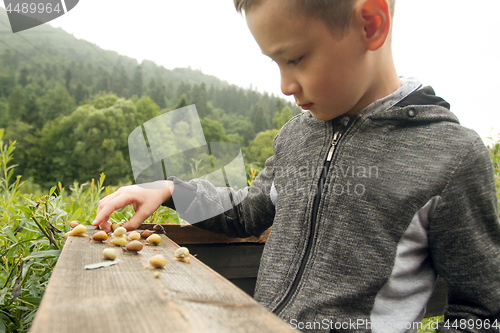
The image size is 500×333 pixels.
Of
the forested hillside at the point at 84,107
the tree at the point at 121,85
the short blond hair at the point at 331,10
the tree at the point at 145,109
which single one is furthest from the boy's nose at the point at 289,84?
the tree at the point at 121,85

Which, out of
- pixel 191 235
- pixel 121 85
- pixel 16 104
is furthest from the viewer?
pixel 121 85

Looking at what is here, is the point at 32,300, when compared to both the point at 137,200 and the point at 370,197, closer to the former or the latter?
the point at 137,200

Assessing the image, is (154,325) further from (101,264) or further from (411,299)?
(411,299)

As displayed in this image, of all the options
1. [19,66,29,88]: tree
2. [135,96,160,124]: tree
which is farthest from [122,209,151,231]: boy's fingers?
[19,66,29,88]: tree

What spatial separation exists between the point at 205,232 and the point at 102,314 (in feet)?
2.54

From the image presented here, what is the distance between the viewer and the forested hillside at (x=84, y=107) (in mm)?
26703

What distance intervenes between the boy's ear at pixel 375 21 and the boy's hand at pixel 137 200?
65 cm

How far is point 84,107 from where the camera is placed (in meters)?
30.0

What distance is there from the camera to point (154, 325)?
287 mm

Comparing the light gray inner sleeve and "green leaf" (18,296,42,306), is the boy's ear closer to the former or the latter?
the light gray inner sleeve

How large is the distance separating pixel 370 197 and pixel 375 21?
39 cm

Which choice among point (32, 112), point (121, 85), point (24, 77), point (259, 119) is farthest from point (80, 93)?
point (259, 119)

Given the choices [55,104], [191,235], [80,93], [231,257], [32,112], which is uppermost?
[80,93]

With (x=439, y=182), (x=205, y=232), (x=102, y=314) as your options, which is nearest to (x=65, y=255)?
(x=102, y=314)
